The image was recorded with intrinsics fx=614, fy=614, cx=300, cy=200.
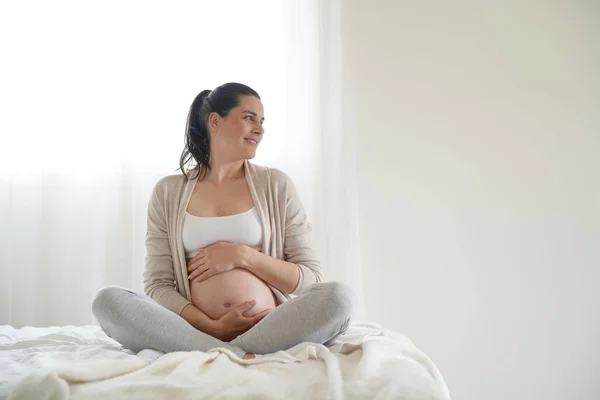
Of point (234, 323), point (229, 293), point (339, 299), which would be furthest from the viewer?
point (229, 293)

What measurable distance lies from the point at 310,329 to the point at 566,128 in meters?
1.85

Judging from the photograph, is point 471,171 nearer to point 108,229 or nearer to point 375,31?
point 375,31

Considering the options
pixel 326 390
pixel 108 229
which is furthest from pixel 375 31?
pixel 326 390

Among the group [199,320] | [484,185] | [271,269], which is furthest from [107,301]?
[484,185]

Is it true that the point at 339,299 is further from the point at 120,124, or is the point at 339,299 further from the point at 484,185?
the point at 120,124

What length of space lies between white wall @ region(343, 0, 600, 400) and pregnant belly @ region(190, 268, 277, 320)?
1.03 m

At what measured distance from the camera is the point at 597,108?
109 inches

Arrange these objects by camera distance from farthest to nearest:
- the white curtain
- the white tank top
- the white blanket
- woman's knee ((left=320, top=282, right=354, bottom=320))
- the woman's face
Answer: the white curtain → the woman's face → the white tank top → woman's knee ((left=320, top=282, right=354, bottom=320)) → the white blanket

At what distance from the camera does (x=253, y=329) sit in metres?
1.54

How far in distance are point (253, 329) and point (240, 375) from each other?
0.33 metres

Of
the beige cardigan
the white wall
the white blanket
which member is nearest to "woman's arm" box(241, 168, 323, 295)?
the beige cardigan

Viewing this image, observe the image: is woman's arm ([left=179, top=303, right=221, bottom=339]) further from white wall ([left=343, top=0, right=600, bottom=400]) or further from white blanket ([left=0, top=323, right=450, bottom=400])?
white wall ([left=343, top=0, right=600, bottom=400])

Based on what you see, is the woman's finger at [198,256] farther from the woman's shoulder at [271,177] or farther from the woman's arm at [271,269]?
the woman's shoulder at [271,177]

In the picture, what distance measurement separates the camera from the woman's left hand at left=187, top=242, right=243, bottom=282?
178 cm
